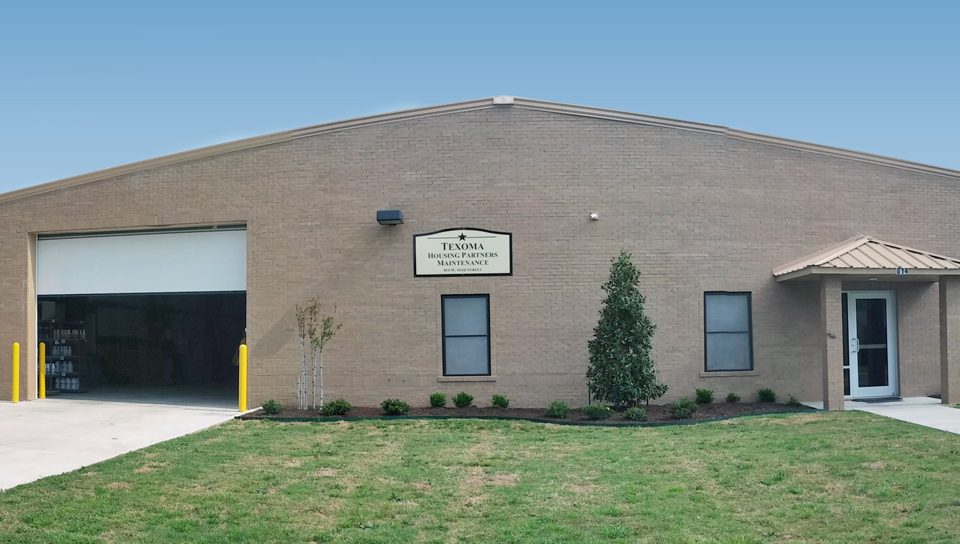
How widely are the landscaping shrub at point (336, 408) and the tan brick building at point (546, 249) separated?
1101mm

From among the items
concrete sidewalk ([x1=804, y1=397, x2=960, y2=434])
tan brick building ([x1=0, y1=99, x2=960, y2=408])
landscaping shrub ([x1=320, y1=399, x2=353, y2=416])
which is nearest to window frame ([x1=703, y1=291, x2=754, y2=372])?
tan brick building ([x1=0, y1=99, x2=960, y2=408])

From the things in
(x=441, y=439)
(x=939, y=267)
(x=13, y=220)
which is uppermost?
(x=13, y=220)

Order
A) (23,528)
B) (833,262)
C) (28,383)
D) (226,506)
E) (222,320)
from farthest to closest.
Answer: (222,320)
(28,383)
(833,262)
(226,506)
(23,528)

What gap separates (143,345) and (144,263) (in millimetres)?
9057

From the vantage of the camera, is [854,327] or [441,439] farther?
[854,327]

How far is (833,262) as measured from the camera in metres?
17.2

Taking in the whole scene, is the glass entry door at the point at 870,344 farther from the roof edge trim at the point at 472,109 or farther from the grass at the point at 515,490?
the grass at the point at 515,490

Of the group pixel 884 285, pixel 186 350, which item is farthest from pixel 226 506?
pixel 186 350

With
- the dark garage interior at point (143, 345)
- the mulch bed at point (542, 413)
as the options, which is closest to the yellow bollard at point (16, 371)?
the dark garage interior at point (143, 345)

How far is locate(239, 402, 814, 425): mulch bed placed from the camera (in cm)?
1638

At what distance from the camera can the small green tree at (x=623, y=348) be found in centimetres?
1662

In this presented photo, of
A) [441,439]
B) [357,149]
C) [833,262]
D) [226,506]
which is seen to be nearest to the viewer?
[226,506]

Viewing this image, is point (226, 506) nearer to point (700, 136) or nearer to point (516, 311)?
point (516, 311)

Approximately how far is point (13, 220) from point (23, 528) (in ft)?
46.1
